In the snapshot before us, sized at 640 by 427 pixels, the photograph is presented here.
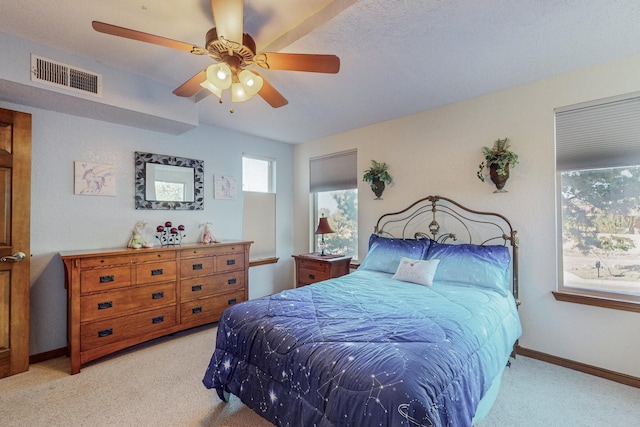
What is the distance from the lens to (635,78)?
224cm

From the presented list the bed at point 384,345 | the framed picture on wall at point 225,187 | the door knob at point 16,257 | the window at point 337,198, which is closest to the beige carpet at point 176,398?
the bed at point 384,345

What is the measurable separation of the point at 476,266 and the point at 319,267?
1.92 meters

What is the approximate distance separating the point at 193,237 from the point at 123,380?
1740mm

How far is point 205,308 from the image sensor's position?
3287mm

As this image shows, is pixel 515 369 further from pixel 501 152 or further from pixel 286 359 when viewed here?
pixel 286 359

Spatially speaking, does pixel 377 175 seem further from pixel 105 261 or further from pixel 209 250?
pixel 105 261

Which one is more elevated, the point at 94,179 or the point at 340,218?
the point at 94,179

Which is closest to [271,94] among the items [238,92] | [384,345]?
[238,92]

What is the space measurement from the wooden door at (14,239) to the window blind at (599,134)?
4678 mm

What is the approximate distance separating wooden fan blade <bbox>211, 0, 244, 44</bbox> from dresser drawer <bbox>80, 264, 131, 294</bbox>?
89.4 inches

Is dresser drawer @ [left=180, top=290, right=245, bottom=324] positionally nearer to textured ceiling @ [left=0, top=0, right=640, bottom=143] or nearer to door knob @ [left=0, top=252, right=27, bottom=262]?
door knob @ [left=0, top=252, right=27, bottom=262]

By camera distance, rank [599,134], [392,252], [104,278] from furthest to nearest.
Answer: [392,252]
[104,278]
[599,134]

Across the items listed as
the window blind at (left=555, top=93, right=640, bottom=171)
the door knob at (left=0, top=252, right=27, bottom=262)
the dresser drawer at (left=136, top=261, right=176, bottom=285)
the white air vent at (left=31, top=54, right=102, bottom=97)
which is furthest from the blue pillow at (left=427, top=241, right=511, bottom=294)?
the door knob at (left=0, top=252, right=27, bottom=262)

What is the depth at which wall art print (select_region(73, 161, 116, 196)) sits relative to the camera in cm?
283
